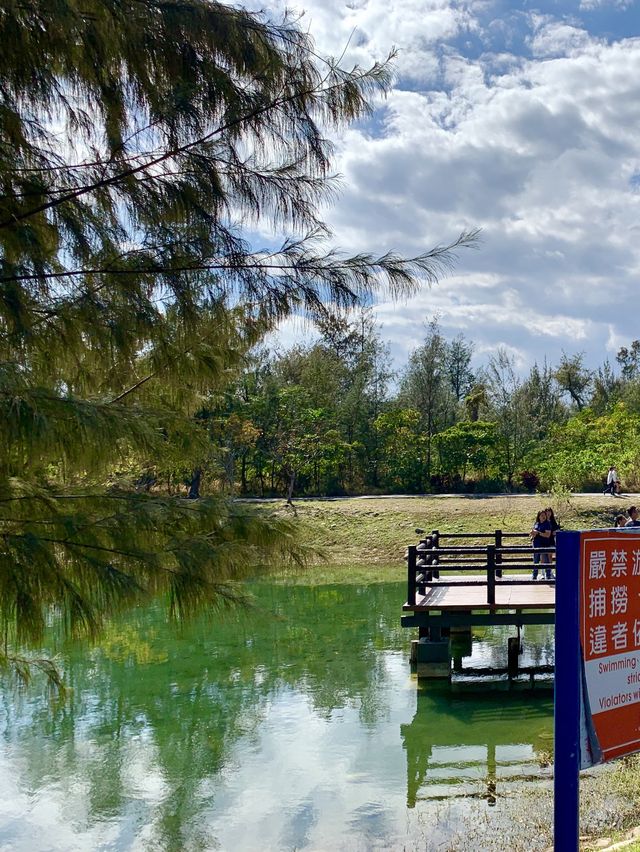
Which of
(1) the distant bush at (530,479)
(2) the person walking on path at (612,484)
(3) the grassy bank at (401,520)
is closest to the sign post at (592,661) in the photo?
(3) the grassy bank at (401,520)

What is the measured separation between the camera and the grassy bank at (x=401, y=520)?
22766 millimetres

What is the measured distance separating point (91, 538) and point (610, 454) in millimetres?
27693

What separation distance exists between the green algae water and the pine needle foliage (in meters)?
0.68

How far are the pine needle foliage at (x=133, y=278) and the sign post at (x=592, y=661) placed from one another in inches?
53.6

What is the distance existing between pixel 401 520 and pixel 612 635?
22.4 metres

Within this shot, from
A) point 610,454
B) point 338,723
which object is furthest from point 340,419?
point 338,723

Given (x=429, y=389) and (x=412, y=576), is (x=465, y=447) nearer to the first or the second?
Answer: (x=429, y=389)

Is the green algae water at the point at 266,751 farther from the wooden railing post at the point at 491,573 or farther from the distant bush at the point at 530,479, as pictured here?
the distant bush at the point at 530,479

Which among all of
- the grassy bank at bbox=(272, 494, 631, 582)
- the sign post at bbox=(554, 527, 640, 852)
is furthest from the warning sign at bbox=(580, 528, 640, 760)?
the grassy bank at bbox=(272, 494, 631, 582)

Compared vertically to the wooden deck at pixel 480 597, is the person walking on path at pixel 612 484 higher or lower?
higher

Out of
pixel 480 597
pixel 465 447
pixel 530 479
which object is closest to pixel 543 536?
pixel 480 597

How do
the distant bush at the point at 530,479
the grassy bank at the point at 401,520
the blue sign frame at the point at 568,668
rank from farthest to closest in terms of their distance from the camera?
the distant bush at the point at 530,479 < the grassy bank at the point at 401,520 < the blue sign frame at the point at 568,668

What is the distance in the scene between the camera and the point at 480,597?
11547 millimetres

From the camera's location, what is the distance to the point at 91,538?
3473mm
